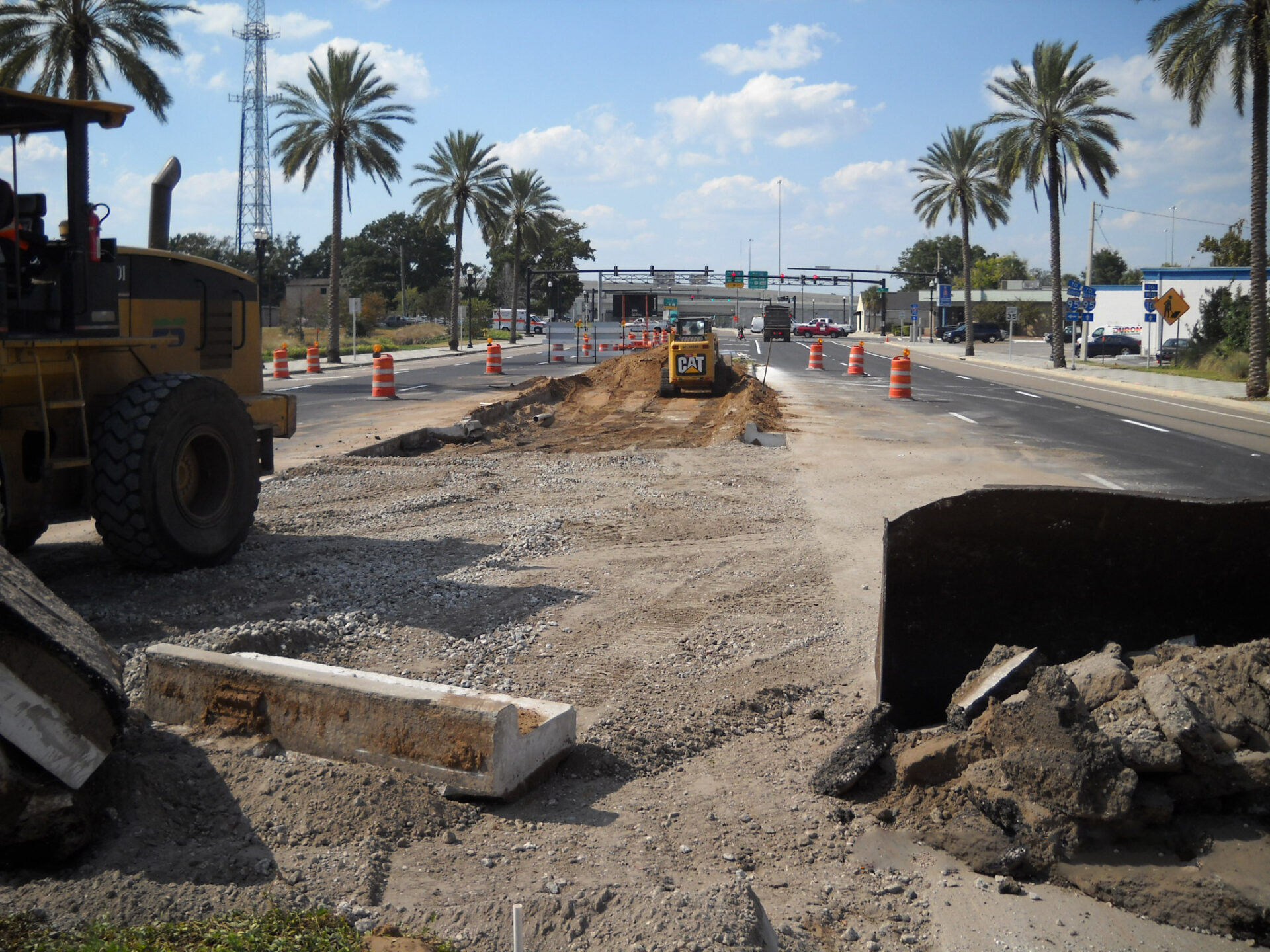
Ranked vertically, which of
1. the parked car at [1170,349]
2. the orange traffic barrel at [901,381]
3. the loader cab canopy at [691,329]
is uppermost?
the parked car at [1170,349]

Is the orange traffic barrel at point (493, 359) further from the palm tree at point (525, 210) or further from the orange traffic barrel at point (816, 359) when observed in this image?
the palm tree at point (525, 210)

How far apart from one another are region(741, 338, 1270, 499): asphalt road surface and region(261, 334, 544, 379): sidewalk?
16727mm

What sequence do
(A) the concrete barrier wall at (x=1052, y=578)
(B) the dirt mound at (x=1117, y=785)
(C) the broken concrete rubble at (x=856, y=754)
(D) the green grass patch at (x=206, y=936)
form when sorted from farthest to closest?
(A) the concrete barrier wall at (x=1052, y=578) < (C) the broken concrete rubble at (x=856, y=754) < (B) the dirt mound at (x=1117, y=785) < (D) the green grass patch at (x=206, y=936)

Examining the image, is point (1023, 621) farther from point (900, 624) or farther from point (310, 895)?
point (310, 895)

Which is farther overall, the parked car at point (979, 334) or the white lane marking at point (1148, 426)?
the parked car at point (979, 334)

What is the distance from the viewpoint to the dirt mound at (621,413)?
17.6 metres

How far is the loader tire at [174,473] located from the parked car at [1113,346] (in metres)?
59.3

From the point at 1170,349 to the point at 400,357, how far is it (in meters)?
37.3

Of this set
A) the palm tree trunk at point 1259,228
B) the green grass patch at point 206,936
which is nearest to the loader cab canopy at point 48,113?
the green grass patch at point 206,936

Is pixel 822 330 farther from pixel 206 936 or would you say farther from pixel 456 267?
pixel 206 936

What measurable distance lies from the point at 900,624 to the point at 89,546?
6.44m

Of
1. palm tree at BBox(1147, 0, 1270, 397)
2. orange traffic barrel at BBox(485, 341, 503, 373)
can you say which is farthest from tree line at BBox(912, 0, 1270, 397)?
orange traffic barrel at BBox(485, 341, 503, 373)

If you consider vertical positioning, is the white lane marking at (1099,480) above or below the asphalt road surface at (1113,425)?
below

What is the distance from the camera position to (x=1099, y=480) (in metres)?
13.4
